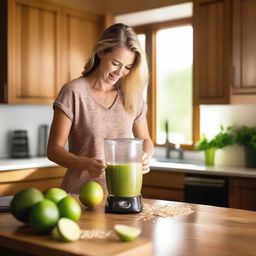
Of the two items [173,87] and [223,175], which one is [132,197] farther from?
[173,87]

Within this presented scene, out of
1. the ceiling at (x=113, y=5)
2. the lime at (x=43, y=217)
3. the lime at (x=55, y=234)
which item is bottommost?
the lime at (x=55, y=234)

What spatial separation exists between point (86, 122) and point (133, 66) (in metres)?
0.37

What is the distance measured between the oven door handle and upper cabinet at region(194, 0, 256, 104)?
69 centimetres

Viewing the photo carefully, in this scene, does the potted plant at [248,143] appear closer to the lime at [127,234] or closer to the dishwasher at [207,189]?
the dishwasher at [207,189]

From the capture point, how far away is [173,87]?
191 inches

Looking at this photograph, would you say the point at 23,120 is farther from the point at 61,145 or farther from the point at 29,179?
the point at 61,145

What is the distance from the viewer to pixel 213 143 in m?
4.11

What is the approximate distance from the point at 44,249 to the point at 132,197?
1.91 ft

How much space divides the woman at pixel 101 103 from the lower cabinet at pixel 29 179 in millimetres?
1664

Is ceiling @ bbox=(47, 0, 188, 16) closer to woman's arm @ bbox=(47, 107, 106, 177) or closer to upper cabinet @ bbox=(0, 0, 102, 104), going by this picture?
upper cabinet @ bbox=(0, 0, 102, 104)

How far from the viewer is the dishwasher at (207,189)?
362 centimetres

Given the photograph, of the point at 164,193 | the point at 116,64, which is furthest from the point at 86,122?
the point at 164,193

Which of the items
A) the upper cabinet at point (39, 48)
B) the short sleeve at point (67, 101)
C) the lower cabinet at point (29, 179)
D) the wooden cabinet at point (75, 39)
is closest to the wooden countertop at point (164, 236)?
the short sleeve at point (67, 101)

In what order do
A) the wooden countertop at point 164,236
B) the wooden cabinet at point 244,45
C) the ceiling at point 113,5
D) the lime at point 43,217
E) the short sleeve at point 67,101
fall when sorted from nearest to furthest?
1. the wooden countertop at point 164,236
2. the lime at point 43,217
3. the short sleeve at point 67,101
4. the wooden cabinet at point 244,45
5. the ceiling at point 113,5
